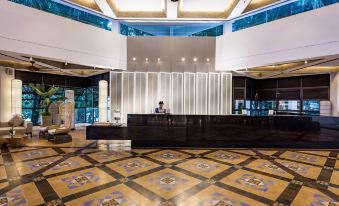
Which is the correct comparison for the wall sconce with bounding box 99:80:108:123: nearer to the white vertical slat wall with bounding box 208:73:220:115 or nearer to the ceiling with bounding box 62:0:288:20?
the ceiling with bounding box 62:0:288:20

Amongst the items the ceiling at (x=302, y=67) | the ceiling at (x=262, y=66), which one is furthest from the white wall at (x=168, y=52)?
the ceiling at (x=302, y=67)

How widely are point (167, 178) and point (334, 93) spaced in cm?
761

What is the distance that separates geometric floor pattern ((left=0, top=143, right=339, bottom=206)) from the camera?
2406mm

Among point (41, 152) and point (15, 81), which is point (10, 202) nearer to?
point (41, 152)

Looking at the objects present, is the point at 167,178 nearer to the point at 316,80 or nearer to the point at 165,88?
the point at 165,88

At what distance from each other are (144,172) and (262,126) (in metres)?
3.56

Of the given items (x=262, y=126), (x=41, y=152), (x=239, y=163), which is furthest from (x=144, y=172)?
(x=262, y=126)

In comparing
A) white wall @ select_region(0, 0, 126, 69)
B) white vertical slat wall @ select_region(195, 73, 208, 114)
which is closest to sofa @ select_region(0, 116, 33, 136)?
white wall @ select_region(0, 0, 126, 69)

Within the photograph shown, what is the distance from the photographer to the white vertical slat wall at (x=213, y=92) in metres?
7.57

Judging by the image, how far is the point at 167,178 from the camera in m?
3.06

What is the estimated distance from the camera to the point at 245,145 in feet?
17.0

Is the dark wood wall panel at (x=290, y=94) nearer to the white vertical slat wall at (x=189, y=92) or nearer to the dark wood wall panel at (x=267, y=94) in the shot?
the dark wood wall panel at (x=267, y=94)

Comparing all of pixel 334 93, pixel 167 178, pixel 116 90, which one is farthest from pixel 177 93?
pixel 334 93

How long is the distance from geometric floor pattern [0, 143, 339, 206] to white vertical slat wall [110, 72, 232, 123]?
304cm
